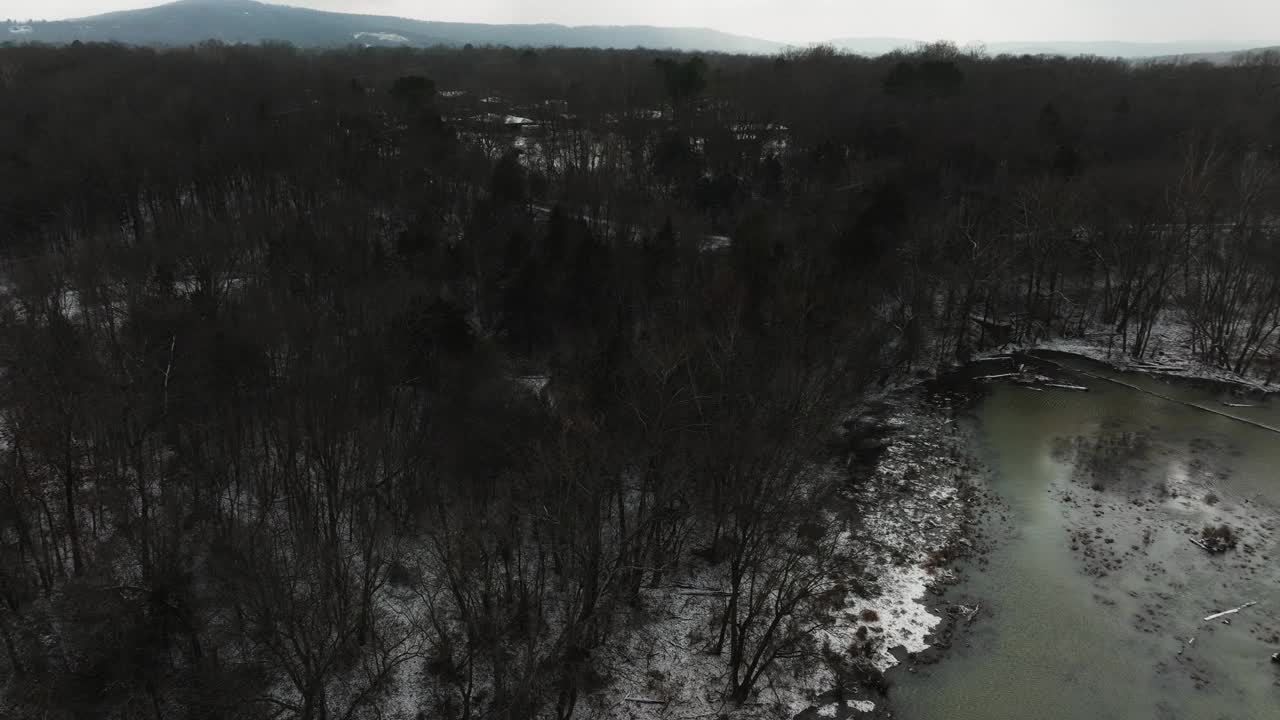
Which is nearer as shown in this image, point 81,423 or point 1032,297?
point 81,423

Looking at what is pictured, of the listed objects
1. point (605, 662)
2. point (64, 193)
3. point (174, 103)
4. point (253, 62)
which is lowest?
point (605, 662)

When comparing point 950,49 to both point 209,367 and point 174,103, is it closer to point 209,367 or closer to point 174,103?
point 174,103

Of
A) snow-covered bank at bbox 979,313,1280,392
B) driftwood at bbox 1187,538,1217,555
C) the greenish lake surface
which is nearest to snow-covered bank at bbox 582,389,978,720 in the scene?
the greenish lake surface

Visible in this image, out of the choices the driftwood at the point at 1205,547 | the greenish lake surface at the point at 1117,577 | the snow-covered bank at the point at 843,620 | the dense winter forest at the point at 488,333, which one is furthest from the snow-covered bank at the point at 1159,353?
the snow-covered bank at the point at 843,620

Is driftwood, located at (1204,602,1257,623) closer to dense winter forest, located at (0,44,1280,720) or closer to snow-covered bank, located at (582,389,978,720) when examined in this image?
snow-covered bank, located at (582,389,978,720)

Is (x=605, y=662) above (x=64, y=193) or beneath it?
beneath

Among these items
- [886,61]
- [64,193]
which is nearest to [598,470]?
[64,193]

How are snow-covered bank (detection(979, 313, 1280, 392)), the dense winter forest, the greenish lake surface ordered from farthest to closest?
snow-covered bank (detection(979, 313, 1280, 392))
the greenish lake surface
the dense winter forest
